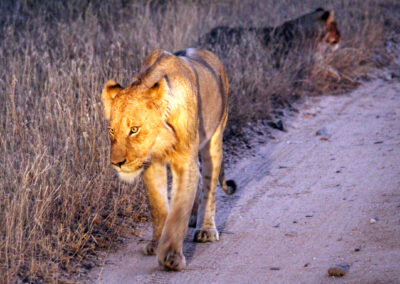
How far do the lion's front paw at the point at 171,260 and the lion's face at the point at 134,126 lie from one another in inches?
21.0

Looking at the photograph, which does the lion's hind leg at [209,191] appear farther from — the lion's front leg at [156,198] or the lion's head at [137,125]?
the lion's head at [137,125]

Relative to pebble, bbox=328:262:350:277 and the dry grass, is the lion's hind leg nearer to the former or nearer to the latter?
the dry grass

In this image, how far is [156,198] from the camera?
3877 millimetres

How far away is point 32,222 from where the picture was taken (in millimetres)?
3736

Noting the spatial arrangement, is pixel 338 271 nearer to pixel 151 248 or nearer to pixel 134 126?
pixel 151 248

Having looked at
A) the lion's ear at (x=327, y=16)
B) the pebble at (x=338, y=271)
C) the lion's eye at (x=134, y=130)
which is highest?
the lion's eye at (x=134, y=130)

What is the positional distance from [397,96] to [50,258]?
6011 millimetres

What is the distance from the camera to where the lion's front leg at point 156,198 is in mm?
3828

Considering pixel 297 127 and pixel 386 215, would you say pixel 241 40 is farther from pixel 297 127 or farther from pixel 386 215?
pixel 386 215

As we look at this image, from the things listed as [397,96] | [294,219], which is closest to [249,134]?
[294,219]

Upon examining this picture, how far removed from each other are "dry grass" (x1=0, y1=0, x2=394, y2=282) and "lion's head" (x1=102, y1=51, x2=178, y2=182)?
2.00ft

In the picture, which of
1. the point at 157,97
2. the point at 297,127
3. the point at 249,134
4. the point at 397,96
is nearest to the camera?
the point at 157,97

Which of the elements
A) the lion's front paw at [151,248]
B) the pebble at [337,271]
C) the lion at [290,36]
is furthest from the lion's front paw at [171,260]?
the lion at [290,36]

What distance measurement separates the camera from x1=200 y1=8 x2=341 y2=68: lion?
8438mm
